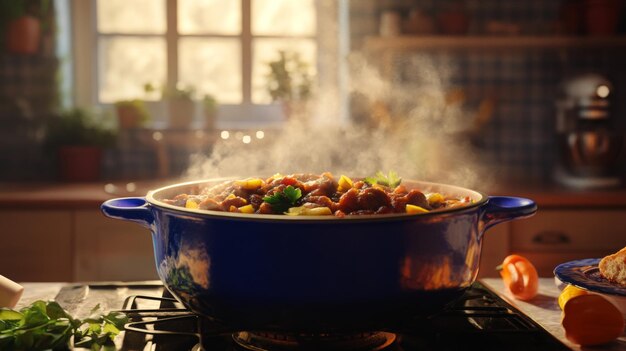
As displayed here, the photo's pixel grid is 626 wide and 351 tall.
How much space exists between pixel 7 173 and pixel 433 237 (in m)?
A: 2.66

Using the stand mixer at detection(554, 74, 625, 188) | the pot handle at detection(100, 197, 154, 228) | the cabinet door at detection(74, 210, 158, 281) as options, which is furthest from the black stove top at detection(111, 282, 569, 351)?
the stand mixer at detection(554, 74, 625, 188)

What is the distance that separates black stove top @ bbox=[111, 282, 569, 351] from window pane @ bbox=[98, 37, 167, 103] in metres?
2.51

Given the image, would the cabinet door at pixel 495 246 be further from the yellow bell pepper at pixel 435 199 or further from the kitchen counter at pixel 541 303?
the yellow bell pepper at pixel 435 199

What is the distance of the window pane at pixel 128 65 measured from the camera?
3252 mm

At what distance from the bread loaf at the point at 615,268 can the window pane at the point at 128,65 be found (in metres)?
2.57

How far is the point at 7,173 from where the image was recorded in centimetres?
304

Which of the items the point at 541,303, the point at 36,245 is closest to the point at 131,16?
the point at 36,245

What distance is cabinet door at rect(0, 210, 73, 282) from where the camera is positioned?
2.40 metres

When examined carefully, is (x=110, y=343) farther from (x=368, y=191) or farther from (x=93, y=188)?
(x=93, y=188)

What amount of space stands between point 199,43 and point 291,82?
47 cm

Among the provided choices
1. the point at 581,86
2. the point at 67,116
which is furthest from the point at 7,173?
the point at 581,86

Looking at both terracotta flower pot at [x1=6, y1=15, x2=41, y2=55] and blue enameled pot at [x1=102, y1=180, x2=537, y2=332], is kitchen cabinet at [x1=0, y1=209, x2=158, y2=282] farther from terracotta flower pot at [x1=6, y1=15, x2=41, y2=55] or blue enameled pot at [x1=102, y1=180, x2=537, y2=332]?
blue enameled pot at [x1=102, y1=180, x2=537, y2=332]

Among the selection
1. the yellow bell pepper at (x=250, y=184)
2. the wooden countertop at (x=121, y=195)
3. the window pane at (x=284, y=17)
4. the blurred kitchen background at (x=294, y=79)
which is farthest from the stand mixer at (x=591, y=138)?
the yellow bell pepper at (x=250, y=184)

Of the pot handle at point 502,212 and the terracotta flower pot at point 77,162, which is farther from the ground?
the pot handle at point 502,212
